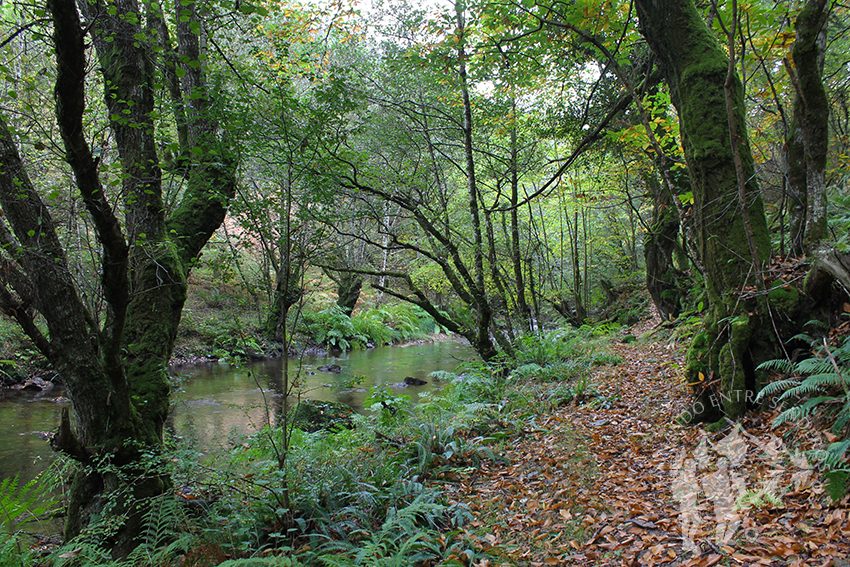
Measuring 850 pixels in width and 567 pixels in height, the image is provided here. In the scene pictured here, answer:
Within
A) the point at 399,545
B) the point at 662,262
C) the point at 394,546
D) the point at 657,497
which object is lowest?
the point at 399,545

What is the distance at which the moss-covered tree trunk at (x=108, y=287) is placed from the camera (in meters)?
2.73

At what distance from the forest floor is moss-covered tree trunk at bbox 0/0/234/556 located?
2.92m

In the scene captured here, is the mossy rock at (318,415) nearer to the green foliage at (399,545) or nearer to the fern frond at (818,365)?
the green foliage at (399,545)

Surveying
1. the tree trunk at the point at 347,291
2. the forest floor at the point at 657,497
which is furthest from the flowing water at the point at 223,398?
the tree trunk at the point at 347,291

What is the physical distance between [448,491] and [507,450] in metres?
1.07

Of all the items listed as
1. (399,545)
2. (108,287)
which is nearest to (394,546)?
(399,545)

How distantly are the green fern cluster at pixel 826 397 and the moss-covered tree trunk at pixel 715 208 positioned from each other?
1.02 feet

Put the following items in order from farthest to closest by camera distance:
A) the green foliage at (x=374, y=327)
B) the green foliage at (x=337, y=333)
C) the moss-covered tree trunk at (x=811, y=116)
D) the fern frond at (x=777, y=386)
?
the green foliage at (x=374, y=327)
the green foliage at (x=337, y=333)
the moss-covered tree trunk at (x=811, y=116)
the fern frond at (x=777, y=386)

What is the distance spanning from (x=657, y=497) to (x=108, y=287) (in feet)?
13.8

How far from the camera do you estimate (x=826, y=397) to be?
8.73 ft

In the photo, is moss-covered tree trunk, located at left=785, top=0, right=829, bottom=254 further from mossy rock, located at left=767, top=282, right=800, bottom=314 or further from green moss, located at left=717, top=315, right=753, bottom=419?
green moss, located at left=717, top=315, right=753, bottom=419

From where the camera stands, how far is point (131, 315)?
4641 millimetres

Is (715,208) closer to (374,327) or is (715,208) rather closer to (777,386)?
(777,386)

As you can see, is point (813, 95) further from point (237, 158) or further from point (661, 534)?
point (237, 158)
